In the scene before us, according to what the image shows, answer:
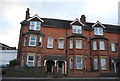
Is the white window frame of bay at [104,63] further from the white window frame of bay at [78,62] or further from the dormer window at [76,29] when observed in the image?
the dormer window at [76,29]

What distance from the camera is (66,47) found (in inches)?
1002

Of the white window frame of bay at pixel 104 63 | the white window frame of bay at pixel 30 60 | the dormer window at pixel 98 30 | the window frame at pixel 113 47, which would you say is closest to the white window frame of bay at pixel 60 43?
the white window frame of bay at pixel 30 60

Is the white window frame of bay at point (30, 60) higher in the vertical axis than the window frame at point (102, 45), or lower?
lower

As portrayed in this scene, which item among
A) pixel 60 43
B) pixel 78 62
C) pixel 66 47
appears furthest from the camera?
pixel 60 43

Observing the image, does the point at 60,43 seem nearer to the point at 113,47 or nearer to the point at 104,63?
the point at 104,63

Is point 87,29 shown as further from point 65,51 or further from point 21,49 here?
point 21,49

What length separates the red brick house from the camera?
23.4 meters

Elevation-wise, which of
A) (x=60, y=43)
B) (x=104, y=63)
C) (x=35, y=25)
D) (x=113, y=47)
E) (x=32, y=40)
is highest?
(x=35, y=25)

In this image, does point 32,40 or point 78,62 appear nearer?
point 32,40

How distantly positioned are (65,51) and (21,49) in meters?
7.99

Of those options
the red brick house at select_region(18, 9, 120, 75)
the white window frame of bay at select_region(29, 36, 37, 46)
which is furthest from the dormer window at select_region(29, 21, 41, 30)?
the white window frame of bay at select_region(29, 36, 37, 46)

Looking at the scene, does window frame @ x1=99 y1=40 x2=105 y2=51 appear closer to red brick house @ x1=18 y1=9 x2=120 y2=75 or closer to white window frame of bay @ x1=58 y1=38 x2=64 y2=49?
red brick house @ x1=18 y1=9 x2=120 y2=75

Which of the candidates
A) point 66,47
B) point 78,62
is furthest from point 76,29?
point 78,62

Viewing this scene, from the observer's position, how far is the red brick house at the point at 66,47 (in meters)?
23.4
